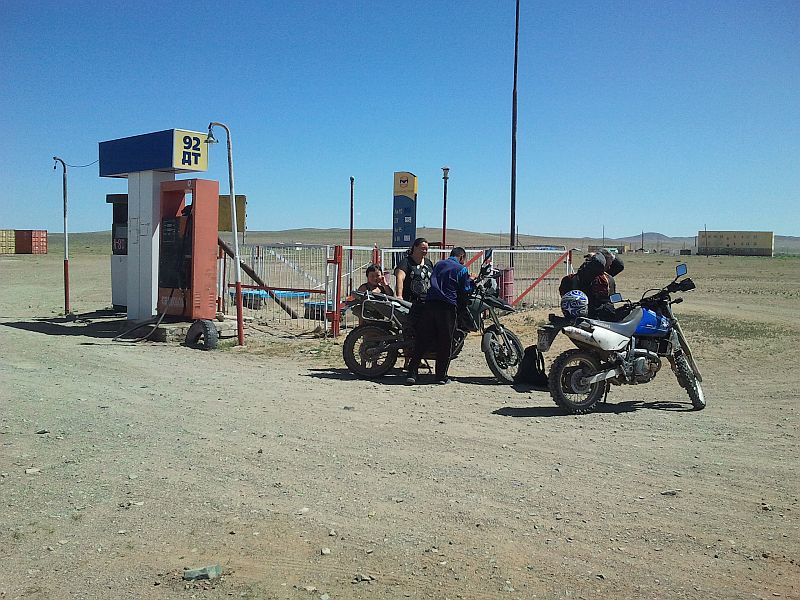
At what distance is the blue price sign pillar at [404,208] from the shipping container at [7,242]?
5103cm

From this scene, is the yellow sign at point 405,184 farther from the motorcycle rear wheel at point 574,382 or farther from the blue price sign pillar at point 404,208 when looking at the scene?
the motorcycle rear wheel at point 574,382

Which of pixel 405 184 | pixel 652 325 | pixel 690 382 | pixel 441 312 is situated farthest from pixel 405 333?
pixel 405 184

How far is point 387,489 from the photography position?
569cm

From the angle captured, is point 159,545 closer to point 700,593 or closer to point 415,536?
point 415,536

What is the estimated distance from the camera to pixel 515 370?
10430 millimetres

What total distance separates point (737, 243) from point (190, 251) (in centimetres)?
10001

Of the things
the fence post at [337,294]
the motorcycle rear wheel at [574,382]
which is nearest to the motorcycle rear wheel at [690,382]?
the motorcycle rear wheel at [574,382]

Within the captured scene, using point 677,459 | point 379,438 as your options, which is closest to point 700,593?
point 677,459

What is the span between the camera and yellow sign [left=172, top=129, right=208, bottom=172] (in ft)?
48.8

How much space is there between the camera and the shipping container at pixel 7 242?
64.8 metres

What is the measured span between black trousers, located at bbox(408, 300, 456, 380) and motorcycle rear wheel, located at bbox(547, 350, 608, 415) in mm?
1960

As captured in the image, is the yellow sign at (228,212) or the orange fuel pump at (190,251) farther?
the yellow sign at (228,212)

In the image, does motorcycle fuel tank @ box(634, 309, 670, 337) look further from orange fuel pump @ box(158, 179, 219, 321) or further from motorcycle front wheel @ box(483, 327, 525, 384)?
orange fuel pump @ box(158, 179, 219, 321)

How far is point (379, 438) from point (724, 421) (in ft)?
11.4
